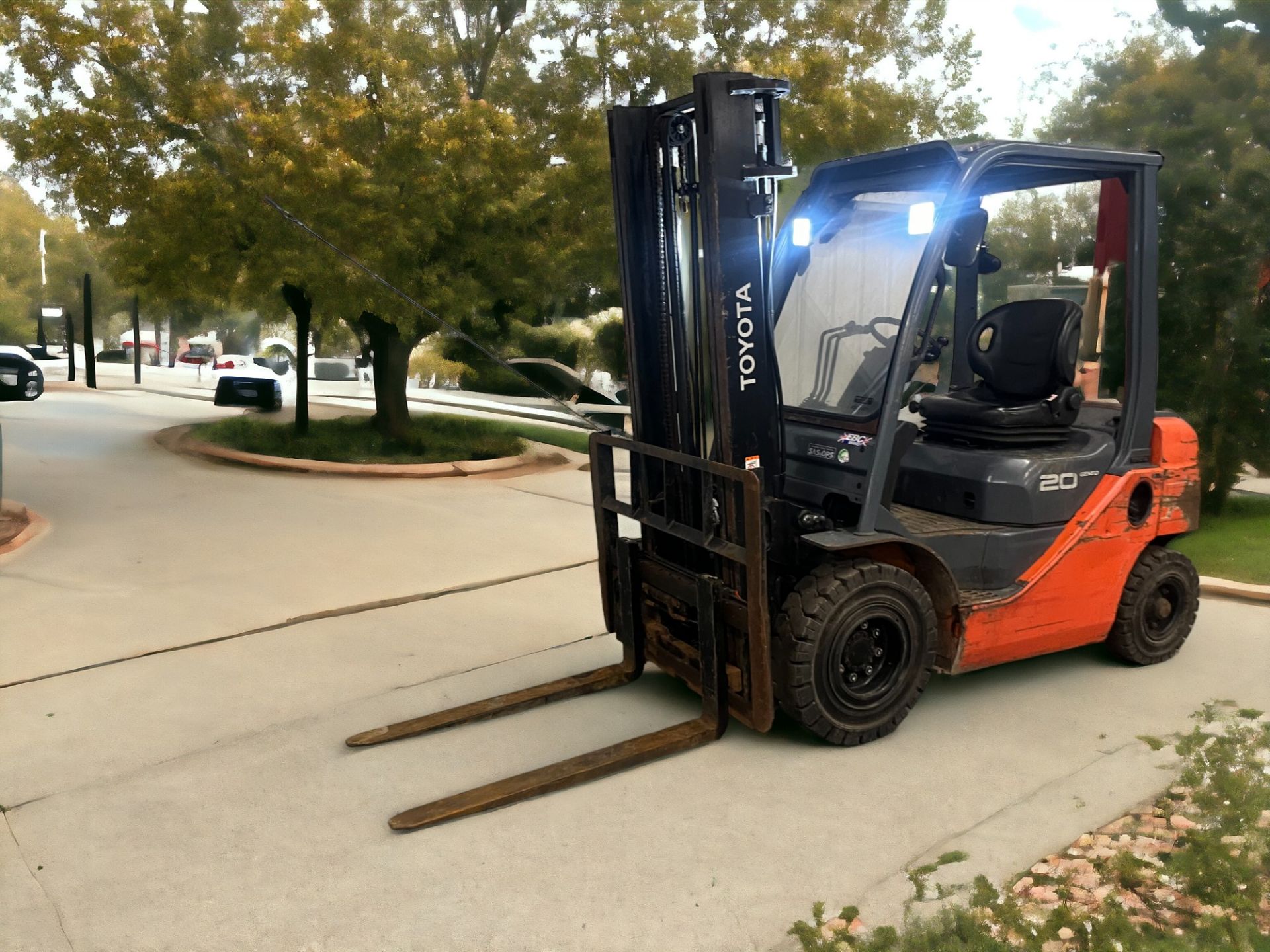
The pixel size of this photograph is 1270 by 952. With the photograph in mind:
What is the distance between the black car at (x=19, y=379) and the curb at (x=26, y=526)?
11717 mm

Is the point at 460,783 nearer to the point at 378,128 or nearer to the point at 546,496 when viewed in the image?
the point at 546,496

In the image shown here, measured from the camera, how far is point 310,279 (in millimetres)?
12547

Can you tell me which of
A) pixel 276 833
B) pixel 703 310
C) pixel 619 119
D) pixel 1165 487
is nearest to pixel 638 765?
pixel 276 833

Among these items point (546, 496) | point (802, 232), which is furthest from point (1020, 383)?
point (546, 496)

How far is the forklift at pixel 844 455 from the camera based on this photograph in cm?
445

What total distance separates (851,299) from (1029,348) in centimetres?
98

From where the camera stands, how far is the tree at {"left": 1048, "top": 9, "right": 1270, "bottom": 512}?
9.55 metres

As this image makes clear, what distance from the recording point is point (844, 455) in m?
4.75

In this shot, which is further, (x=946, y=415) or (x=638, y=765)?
(x=946, y=415)

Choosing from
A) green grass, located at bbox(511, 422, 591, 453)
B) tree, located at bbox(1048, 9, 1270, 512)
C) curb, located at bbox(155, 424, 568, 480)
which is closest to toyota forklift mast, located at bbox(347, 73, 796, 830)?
tree, located at bbox(1048, 9, 1270, 512)

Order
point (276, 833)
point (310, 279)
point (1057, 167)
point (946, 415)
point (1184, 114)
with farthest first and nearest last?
point (310, 279)
point (1184, 114)
point (946, 415)
point (1057, 167)
point (276, 833)

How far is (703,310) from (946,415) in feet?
4.96

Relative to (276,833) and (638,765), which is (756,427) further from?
(276,833)

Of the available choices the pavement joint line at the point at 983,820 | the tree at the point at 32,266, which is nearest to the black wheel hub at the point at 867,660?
the pavement joint line at the point at 983,820
